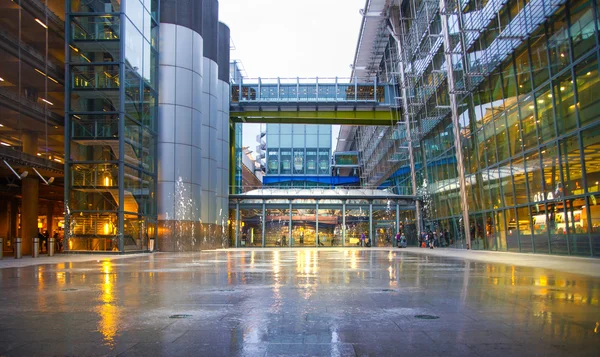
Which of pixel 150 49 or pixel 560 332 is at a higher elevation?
pixel 150 49

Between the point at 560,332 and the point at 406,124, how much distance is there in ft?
129

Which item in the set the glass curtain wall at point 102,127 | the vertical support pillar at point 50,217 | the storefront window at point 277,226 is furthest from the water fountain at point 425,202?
the vertical support pillar at point 50,217

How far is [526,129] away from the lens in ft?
82.4

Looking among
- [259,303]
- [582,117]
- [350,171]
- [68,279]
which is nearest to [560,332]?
[259,303]

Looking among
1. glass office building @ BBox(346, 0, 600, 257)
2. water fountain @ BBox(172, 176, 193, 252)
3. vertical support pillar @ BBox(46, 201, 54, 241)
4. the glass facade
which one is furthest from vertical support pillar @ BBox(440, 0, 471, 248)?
vertical support pillar @ BBox(46, 201, 54, 241)

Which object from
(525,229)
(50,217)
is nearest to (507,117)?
(525,229)

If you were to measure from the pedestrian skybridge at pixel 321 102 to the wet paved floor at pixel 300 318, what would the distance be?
36.8 metres

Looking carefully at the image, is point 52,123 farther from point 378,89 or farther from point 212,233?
point 378,89

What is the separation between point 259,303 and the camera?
794 centimetres

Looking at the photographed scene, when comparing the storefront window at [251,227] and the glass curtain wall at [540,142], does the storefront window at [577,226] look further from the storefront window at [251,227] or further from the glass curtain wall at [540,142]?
the storefront window at [251,227]

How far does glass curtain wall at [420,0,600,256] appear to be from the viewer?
19.9m

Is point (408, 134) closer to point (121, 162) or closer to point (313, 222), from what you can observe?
point (313, 222)

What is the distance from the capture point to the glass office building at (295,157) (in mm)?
80000

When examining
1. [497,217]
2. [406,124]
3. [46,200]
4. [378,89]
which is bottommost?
[497,217]
